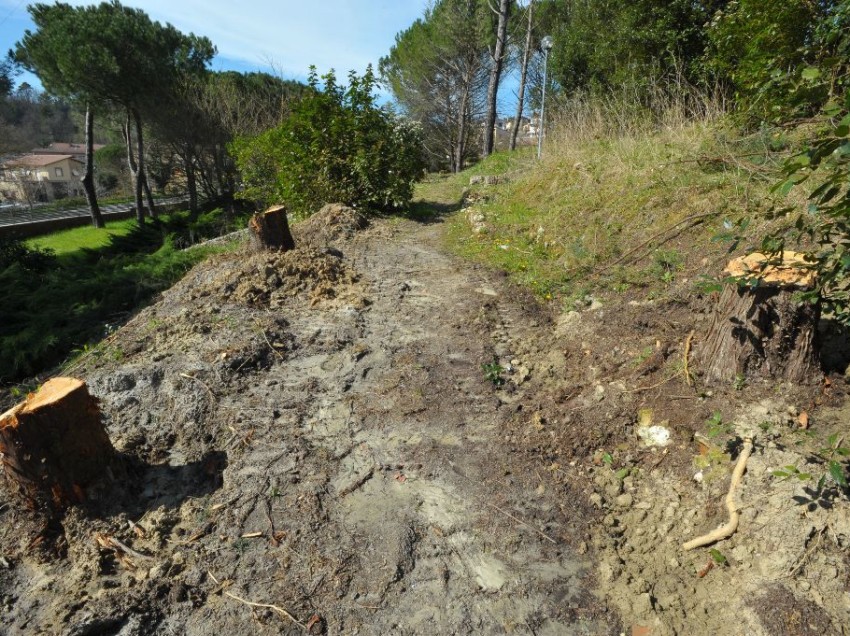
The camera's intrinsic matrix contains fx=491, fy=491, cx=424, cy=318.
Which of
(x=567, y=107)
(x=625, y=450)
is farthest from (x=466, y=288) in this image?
(x=567, y=107)

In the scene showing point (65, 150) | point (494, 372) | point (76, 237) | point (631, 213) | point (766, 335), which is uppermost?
point (65, 150)

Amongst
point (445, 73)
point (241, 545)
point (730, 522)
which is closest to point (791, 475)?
point (730, 522)

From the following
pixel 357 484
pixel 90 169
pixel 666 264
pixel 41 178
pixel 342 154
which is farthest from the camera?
pixel 41 178

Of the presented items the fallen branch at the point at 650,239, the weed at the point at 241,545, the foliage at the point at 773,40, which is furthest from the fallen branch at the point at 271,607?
the foliage at the point at 773,40

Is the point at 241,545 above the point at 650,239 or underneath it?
underneath

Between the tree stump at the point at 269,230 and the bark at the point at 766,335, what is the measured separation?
473 cm

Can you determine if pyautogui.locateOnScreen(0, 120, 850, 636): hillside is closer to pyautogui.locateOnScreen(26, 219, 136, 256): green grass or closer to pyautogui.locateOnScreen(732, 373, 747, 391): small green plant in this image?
pyautogui.locateOnScreen(732, 373, 747, 391): small green plant

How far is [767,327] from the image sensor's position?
97.1 inches

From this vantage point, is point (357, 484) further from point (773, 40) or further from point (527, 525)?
point (773, 40)

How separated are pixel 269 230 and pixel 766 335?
505 centimetres

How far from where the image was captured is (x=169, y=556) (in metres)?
2.19

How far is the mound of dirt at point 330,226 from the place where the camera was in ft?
23.5

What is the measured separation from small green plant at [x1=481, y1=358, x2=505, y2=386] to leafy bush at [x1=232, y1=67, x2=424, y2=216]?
5746 millimetres

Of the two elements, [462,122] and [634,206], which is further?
[462,122]
